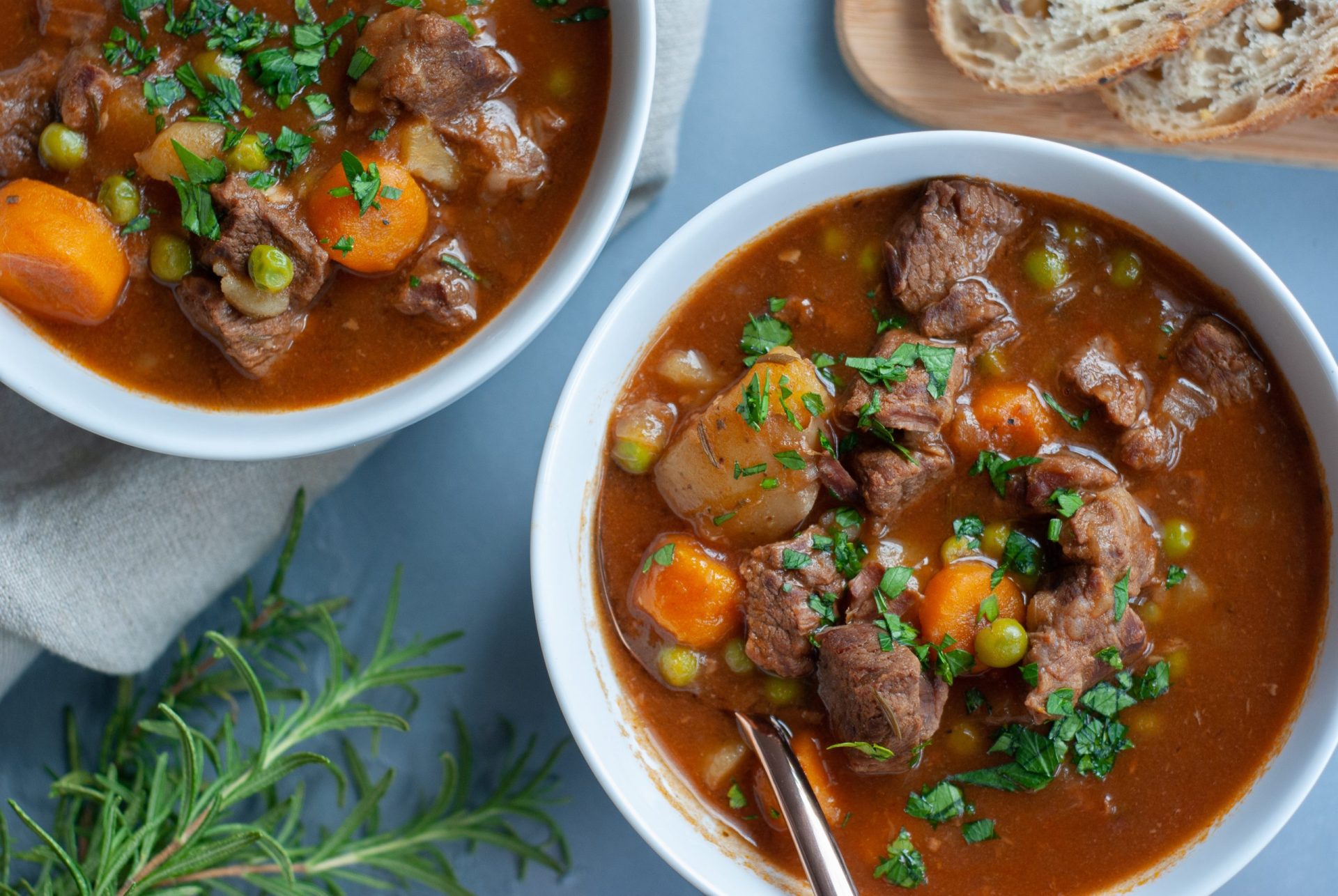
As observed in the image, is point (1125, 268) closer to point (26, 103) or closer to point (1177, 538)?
point (1177, 538)

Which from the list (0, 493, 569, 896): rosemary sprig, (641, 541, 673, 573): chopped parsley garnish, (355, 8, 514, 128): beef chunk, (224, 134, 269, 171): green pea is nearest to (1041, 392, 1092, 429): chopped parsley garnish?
(641, 541, 673, 573): chopped parsley garnish

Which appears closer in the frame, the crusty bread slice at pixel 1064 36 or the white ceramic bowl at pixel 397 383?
the white ceramic bowl at pixel 397 383

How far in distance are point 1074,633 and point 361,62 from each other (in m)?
2.26

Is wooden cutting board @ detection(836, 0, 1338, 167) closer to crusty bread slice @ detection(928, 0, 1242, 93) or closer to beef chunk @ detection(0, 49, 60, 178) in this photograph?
crusty bread slice @ detection(928, 0, 1242, 93)

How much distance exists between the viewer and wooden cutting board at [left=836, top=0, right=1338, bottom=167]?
354 centimetres

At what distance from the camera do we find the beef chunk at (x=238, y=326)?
9.23 ft

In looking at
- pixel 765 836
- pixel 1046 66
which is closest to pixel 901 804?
pixel 765 836

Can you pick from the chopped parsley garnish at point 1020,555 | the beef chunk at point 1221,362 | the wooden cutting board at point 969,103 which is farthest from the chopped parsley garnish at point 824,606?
the wooden cutting board at point 969,103

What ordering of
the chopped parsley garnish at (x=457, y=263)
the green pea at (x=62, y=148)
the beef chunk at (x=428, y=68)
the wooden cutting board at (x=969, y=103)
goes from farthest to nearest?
1. the wooden cutting board at (x=969, y=103)
2. the chopped parsley garnish at (x=457, y=263)
3. the green pea at (x=62, y=148)
4. the beef chunk at (x=428, y=68)

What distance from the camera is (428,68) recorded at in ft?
8.57

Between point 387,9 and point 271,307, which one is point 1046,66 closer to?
point 387,9

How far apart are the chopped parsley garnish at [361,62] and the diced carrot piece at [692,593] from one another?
1.43 metres

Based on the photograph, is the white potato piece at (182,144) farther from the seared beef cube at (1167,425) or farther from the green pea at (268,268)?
the seared beef cube at (1167,425)

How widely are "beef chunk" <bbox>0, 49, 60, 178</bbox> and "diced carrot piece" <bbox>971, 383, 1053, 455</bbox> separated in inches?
98.5
